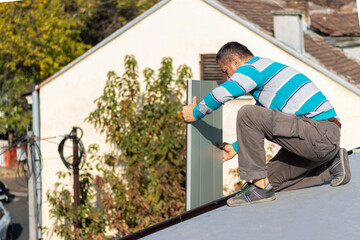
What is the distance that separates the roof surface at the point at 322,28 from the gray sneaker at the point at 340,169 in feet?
23.8

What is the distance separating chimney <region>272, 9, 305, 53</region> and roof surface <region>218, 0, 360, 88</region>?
0.23 meters

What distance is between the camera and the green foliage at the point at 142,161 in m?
8.96

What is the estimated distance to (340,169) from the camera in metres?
3.98

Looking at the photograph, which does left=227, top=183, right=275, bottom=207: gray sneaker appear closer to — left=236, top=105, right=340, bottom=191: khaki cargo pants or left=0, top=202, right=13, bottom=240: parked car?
left=236, top=105, right=340, bottom=191: khaki cargo pants

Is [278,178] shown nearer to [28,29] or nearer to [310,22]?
[310,22]

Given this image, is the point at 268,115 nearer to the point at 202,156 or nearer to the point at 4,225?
the point at 202,156

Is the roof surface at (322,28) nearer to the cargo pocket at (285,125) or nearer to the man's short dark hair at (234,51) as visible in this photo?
the man's short dark hair at (234,51)

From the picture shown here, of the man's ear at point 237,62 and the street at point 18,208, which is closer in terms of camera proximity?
the man's ear at point 237,62

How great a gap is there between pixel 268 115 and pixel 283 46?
730 cm

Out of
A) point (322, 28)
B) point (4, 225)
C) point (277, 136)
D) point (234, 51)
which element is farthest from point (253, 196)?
point (322, 28)

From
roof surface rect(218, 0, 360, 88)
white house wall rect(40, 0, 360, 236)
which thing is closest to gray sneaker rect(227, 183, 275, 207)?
white house wall rect(40, 0, 360, 236)

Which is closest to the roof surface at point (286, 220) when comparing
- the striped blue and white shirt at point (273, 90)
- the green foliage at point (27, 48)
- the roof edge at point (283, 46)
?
the striped blue and white shirt at point (273, 90)

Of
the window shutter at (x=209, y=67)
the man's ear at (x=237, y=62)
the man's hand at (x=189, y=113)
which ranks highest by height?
the window shutter at (x=209, y=67)

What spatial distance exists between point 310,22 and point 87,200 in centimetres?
799
